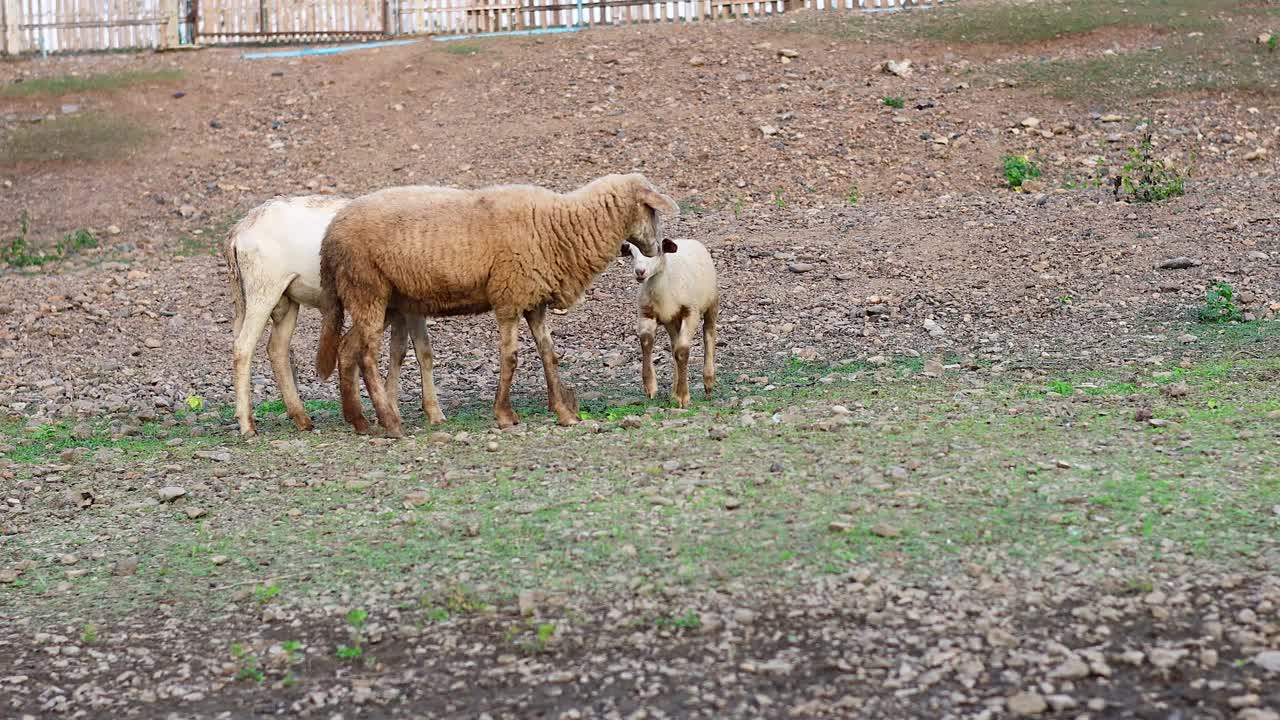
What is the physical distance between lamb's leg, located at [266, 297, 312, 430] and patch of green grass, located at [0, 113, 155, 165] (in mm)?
11524

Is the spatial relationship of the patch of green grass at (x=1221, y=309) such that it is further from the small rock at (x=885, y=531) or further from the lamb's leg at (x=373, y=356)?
the lamb's leg at (x=373, y=356)

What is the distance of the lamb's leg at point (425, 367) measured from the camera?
402 inches

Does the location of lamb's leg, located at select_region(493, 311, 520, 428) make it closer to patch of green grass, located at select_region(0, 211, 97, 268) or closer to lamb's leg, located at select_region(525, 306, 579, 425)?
lamb's leg, located at select_region(525, 306, 579, 425)

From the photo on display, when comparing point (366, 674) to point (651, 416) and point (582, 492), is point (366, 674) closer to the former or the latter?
point (582, 492)

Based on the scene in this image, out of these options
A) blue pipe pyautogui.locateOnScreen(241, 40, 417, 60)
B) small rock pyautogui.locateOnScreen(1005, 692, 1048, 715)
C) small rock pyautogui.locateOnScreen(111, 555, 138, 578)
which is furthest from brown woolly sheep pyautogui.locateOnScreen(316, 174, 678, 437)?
blue pipe pyautogui.locateOnScreen(241, 40, 417, 60)

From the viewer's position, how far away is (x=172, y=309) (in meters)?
14.6

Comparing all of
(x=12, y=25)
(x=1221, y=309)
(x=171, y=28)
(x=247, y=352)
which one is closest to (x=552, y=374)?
(x=247, y=352)

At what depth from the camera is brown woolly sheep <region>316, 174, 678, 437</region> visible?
9547mm

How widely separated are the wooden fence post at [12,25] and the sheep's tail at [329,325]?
19.1m

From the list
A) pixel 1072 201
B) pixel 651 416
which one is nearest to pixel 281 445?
pixel 651 416

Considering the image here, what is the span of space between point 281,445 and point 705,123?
11.4 m

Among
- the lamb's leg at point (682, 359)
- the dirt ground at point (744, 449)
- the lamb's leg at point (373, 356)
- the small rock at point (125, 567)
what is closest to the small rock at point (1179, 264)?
the dirt ground at point (744, 449)

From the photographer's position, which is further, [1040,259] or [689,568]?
[1040,259]

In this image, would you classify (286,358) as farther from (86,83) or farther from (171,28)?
(171,28)
